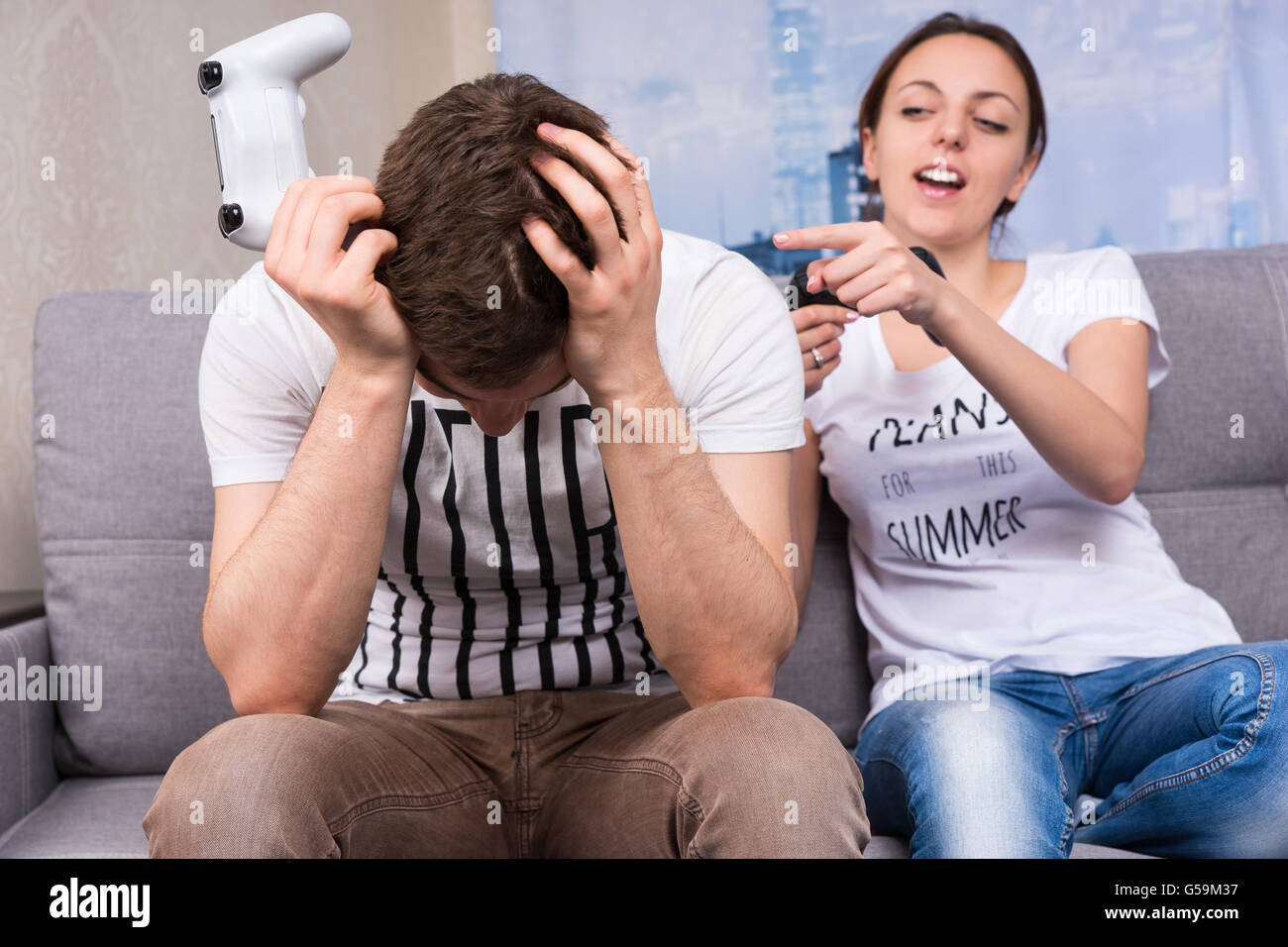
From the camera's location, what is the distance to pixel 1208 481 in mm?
1391

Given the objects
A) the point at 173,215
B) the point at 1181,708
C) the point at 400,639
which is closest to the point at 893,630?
the point at 1181,708

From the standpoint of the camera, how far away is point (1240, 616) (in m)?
1.35

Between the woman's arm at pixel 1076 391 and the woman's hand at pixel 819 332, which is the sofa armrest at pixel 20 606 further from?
the woman's arm at pixel 1076 391

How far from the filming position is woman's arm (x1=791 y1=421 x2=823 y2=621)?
1226 mm

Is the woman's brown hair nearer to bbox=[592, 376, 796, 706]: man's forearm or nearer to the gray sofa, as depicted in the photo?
the gray sofa

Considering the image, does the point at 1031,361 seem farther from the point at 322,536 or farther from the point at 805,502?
the point at 322,536

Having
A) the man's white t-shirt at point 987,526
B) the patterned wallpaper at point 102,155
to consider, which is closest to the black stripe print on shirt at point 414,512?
the man's white t-shirt at point 987,526

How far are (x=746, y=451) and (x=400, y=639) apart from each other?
38cm

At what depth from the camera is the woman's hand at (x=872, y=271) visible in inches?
38.9

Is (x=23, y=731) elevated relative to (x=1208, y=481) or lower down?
lower down

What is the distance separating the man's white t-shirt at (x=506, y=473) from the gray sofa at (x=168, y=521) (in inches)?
13.5

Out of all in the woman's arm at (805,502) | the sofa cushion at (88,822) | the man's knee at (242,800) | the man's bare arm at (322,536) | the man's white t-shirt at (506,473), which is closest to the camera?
the man's knee at (242,800)

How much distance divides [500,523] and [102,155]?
101cm

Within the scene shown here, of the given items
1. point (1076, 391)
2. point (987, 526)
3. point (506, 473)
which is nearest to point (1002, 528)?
point (987, 526)
